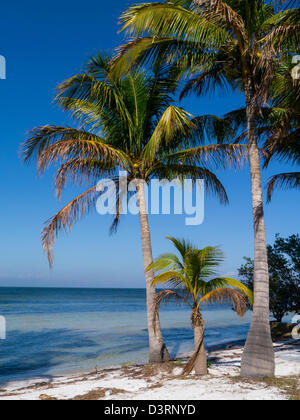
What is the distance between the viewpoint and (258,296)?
7.33 m

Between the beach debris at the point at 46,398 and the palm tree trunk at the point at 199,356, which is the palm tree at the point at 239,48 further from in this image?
the beach debris at the point at 46,398

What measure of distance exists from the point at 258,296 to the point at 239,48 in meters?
5.42

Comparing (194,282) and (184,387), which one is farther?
(194,282)

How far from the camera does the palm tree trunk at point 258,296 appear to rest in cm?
675

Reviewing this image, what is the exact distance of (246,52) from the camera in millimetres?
8000

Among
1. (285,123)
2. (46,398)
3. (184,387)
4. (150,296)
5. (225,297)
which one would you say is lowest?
(46,398)

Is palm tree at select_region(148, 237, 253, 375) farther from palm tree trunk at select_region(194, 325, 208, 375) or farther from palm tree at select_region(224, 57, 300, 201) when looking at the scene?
palm tree at select_region(224, 57, 300, 201)

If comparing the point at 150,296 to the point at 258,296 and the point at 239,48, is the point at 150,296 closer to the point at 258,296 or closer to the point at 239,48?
the point at 258,296

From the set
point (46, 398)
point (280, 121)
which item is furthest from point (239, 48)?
point (46, 398)

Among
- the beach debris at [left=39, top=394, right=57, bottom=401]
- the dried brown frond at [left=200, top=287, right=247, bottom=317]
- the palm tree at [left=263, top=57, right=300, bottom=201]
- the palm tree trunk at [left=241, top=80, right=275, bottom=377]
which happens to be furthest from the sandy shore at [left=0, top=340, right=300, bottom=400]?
the palm tree at [left=263, top=57, right=300, bottom=201]

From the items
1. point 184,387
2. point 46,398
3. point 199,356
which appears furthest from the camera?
point 199,356

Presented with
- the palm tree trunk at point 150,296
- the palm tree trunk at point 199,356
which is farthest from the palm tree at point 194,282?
the palm tree trunk at point 150,296
